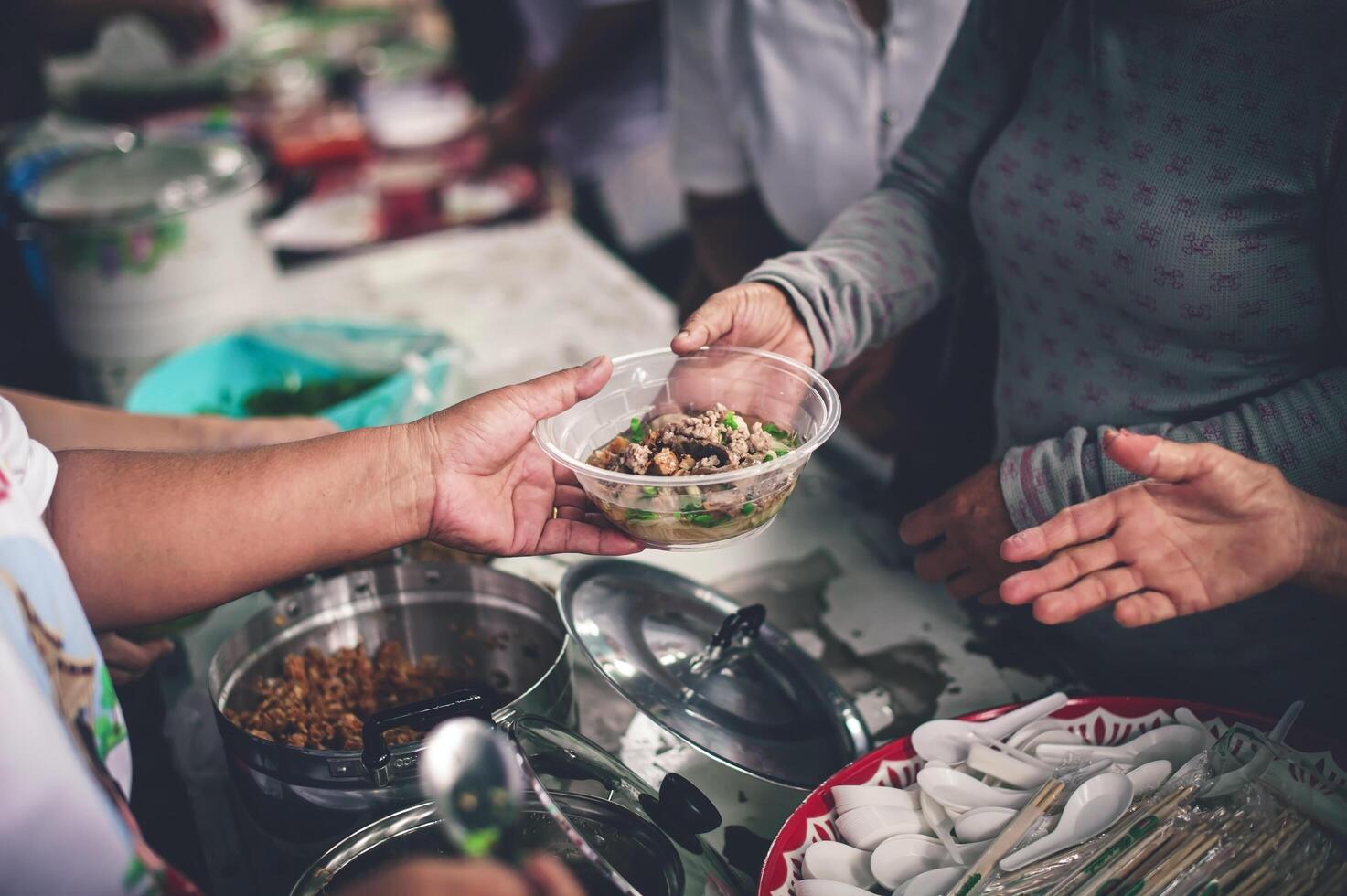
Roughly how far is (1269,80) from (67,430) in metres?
1.81

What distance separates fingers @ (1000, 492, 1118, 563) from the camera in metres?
1.03

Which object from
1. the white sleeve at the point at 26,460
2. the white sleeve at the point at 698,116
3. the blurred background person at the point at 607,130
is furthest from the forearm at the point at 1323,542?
the blurred background person at the point at 607,130

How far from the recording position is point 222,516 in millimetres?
1084

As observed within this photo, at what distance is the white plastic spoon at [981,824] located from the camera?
1.00 meters

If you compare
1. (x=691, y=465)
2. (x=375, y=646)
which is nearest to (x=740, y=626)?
(x=691, y=465)

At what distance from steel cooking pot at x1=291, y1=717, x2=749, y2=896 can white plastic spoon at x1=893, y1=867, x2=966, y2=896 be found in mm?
178

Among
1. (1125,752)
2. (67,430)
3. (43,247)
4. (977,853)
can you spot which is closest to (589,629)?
(977,853)

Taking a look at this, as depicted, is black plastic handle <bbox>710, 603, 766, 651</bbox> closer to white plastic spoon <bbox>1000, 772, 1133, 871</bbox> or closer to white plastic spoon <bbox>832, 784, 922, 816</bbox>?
white plastic spoon <bbox>832, 784, 922, 816</bbox>

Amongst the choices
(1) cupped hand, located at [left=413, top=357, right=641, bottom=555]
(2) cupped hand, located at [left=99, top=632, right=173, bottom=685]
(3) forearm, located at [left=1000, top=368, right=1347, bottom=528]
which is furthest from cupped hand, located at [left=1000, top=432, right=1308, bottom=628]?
(2) cupped hand, located at [left=99, top=632, right=173, bottom=685]

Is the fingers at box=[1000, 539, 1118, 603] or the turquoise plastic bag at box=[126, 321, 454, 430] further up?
the fingers at box=[1000, 539, 1118, 603]

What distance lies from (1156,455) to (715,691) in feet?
1.94

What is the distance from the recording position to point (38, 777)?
2.30 ft

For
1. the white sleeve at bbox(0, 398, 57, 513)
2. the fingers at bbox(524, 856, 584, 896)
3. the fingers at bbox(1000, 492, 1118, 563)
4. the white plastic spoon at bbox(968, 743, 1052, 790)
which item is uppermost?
the white sleeve at bbox(0, 398, 57, 513)

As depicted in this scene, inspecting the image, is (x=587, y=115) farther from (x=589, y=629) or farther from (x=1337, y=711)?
(x=1337, y=711)
